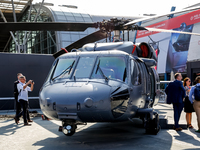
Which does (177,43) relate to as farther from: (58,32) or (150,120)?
(150,120)

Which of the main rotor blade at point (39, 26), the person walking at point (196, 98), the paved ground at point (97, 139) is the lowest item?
the paved ground at point (97, 139)

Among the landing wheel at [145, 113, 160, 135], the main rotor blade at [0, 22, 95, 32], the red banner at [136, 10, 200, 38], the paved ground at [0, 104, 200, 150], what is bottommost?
the paved ground at [0, 104, 200, 150]

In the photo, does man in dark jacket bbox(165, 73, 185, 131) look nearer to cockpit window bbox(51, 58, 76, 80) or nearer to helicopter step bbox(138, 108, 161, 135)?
helicopter step bbox(138, 108, 161, 135)

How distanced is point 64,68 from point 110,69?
4.03ft

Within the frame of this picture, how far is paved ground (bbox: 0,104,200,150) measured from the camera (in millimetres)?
6133

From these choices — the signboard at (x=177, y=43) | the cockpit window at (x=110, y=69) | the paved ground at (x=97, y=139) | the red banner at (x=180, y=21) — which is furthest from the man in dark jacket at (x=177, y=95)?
the red banner at (x=180, y=21)

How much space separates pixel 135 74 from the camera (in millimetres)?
6797

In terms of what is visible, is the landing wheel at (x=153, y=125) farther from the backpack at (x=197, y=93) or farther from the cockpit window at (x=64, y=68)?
the cockpit window at (x=64, y=68)

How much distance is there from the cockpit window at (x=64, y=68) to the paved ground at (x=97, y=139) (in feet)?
5.34

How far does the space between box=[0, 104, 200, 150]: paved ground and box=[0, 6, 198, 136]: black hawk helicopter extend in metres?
0.42

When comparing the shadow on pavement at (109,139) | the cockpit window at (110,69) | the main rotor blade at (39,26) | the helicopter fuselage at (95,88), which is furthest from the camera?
the main rotor blade at (39,26)

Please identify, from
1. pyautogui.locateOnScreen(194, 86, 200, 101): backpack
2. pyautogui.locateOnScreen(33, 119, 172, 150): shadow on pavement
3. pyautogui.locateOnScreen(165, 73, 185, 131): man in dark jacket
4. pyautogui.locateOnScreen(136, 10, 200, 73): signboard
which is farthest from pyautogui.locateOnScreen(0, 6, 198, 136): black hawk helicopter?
pyautogui.locateOnScreen(136, 10, 200, 73): signboard

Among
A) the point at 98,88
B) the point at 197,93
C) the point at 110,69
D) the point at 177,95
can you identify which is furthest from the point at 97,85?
the point at 197,93

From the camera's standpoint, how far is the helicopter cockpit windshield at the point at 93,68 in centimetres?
644
